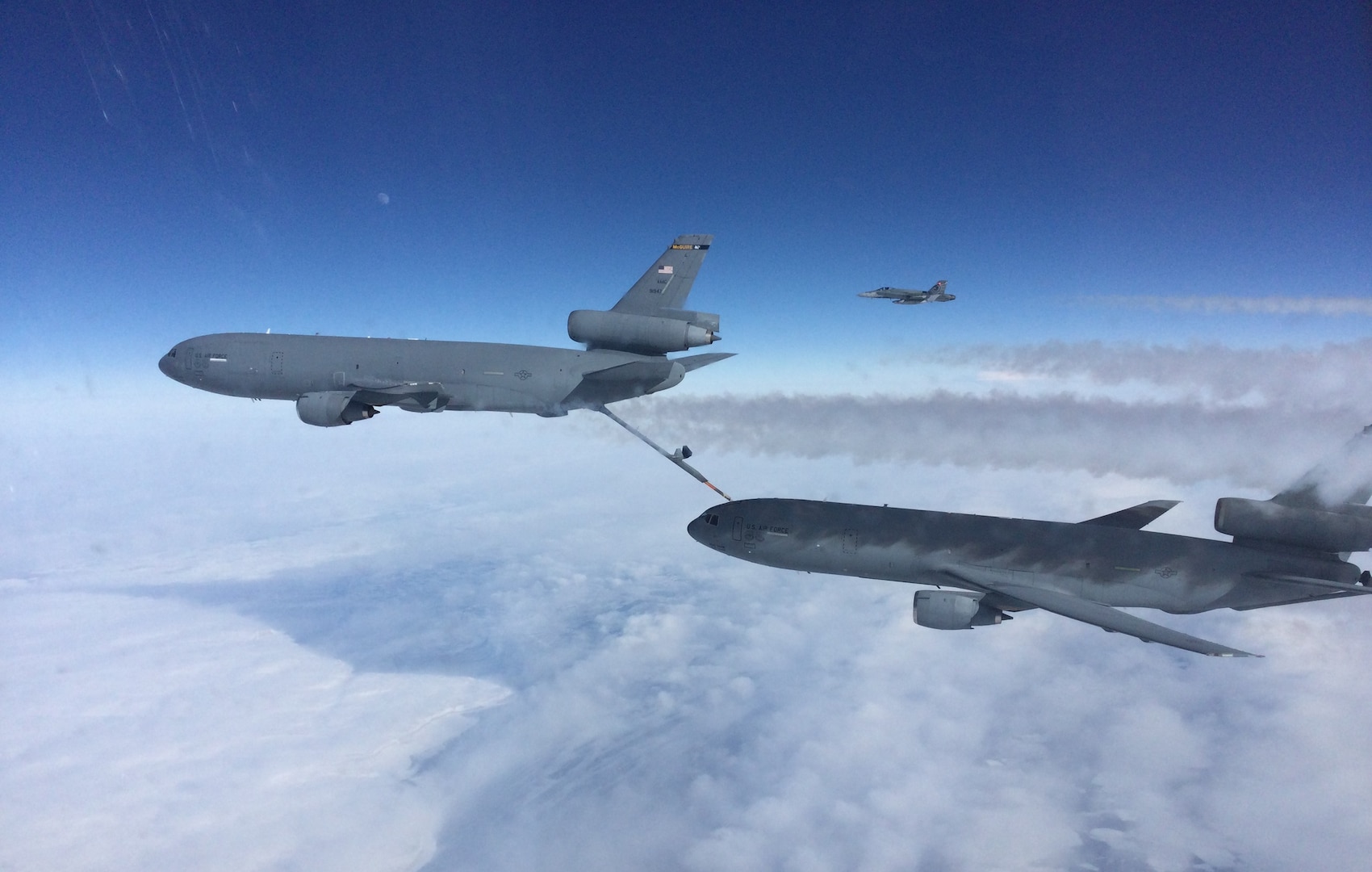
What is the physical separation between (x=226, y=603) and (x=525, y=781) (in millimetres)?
55540

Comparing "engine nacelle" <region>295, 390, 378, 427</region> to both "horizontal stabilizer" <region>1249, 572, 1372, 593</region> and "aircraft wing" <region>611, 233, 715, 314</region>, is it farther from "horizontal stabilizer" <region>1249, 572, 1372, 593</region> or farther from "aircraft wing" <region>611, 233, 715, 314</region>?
"horizontal stabilizer" <region>1249, 572, 1372, 593</region>

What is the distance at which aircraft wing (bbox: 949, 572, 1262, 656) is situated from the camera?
1077 centimetres

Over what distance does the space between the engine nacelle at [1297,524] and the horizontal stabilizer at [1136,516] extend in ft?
6.00

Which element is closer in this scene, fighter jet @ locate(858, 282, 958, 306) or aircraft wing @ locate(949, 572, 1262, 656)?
aircraft wing @ locate(949, 572, 1262, 656)

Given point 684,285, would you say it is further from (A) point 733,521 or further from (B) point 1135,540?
(B) point 1135,540

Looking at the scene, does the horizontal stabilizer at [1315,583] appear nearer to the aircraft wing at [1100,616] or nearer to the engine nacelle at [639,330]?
the aircraft wing at [1100,616]

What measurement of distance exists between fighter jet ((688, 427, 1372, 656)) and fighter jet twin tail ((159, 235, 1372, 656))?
1.8 inches

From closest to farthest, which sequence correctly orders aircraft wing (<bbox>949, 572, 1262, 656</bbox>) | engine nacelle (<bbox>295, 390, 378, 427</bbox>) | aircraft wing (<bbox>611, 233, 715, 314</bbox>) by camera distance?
1. aircraft wing (<bbox>949, 572, 1262, 656</bbox>)
2. engine nacelle (<bbox>295, 390, 378, 427</bbox>)
3. aircraft wing (<bbox>611, 233, 715, 314</bbox>)

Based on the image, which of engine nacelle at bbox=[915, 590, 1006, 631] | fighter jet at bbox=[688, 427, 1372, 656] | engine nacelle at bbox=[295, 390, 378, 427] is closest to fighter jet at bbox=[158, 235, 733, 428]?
engine nacelle at bbox=[295, 390, 378, 427]

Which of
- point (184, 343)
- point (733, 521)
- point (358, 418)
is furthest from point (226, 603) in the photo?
point (733, 521)

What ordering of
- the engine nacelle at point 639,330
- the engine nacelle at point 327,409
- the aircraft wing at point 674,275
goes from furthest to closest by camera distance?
the aircraft wing at point 674,275, the engine nacelle at point 327,409, the engine nacelle at point 639,330

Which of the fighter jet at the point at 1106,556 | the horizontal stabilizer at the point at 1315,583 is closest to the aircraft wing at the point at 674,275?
the fighter jet at the point at 1106,556

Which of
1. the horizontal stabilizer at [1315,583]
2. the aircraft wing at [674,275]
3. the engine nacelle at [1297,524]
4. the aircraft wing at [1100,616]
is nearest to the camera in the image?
the aircraft wing at [1100,616]

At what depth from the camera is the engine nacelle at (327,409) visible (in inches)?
741
